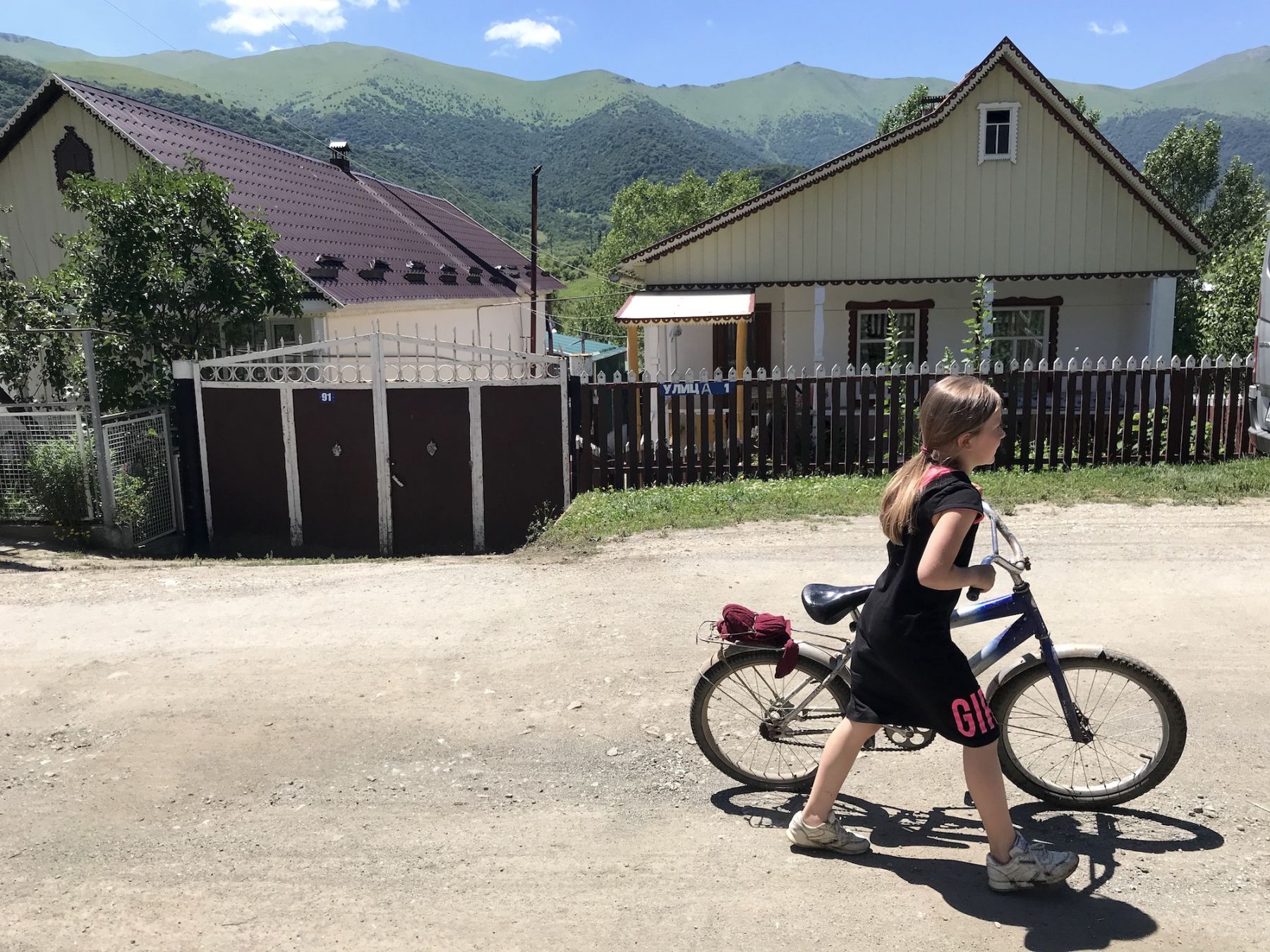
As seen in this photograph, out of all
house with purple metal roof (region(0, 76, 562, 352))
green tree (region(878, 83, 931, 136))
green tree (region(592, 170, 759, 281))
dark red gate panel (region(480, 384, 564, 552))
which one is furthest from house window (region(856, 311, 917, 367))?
green tree (region(592, 170, 759, 281))

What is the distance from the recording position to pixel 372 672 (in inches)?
218

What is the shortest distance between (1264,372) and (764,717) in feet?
23.3

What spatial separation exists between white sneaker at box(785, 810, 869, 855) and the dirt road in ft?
0.20

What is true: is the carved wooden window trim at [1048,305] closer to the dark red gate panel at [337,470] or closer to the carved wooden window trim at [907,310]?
the carved wooden window trim at [907,310]

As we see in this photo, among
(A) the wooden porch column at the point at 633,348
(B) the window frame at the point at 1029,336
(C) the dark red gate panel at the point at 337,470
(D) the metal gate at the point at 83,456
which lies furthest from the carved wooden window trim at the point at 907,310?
(D) the metal gate at the point at 83,456

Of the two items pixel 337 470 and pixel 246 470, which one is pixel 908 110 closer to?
pixel 337 470

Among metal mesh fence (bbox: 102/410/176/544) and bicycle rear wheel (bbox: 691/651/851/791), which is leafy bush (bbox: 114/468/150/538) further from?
bicycle rear wheel (bbox: 691/651/851/791)

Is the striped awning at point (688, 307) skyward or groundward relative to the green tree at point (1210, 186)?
groundward

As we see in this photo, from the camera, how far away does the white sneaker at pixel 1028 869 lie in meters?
3.26

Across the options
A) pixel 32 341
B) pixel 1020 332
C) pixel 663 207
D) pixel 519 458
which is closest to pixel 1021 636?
pixel 519 458

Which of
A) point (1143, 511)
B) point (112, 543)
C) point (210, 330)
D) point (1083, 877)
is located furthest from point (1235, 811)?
point (210, 330)

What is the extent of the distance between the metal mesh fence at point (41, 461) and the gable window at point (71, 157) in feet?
27.9

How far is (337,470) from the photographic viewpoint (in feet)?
33.5

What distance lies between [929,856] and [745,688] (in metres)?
0.91
